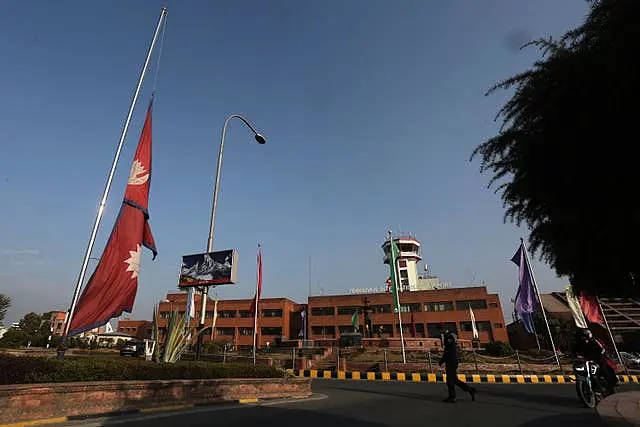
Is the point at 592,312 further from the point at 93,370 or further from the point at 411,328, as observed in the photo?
the point at 411,328

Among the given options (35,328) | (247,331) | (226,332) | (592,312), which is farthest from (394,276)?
(35,328)

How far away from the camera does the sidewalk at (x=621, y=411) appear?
13.5ft

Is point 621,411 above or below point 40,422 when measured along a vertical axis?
above

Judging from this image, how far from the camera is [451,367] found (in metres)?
9.75

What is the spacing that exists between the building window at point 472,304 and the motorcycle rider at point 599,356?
52069mm

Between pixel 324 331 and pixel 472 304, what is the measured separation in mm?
25612

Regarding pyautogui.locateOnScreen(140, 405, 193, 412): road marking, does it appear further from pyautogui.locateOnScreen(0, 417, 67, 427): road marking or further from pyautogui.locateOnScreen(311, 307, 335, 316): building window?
pyautogui.locateOnScreen(311, 307, 335, 316): building window

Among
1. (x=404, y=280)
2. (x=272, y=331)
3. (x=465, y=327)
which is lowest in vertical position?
(x=465, y=327)

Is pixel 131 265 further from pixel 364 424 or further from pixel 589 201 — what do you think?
pixel 589 201

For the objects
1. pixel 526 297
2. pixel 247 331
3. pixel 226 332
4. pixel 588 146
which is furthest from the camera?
pixel 226 332

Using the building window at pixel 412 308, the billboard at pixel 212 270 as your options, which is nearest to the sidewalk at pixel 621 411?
the billboard at pixel 212 270

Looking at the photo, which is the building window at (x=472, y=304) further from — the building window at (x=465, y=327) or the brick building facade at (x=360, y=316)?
the building window at (x=465, y=327)

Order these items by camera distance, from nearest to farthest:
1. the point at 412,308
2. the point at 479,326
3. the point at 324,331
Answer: the point at 479,326
the point at 412,308
the point at 324,331

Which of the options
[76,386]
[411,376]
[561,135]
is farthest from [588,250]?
[411,376]
